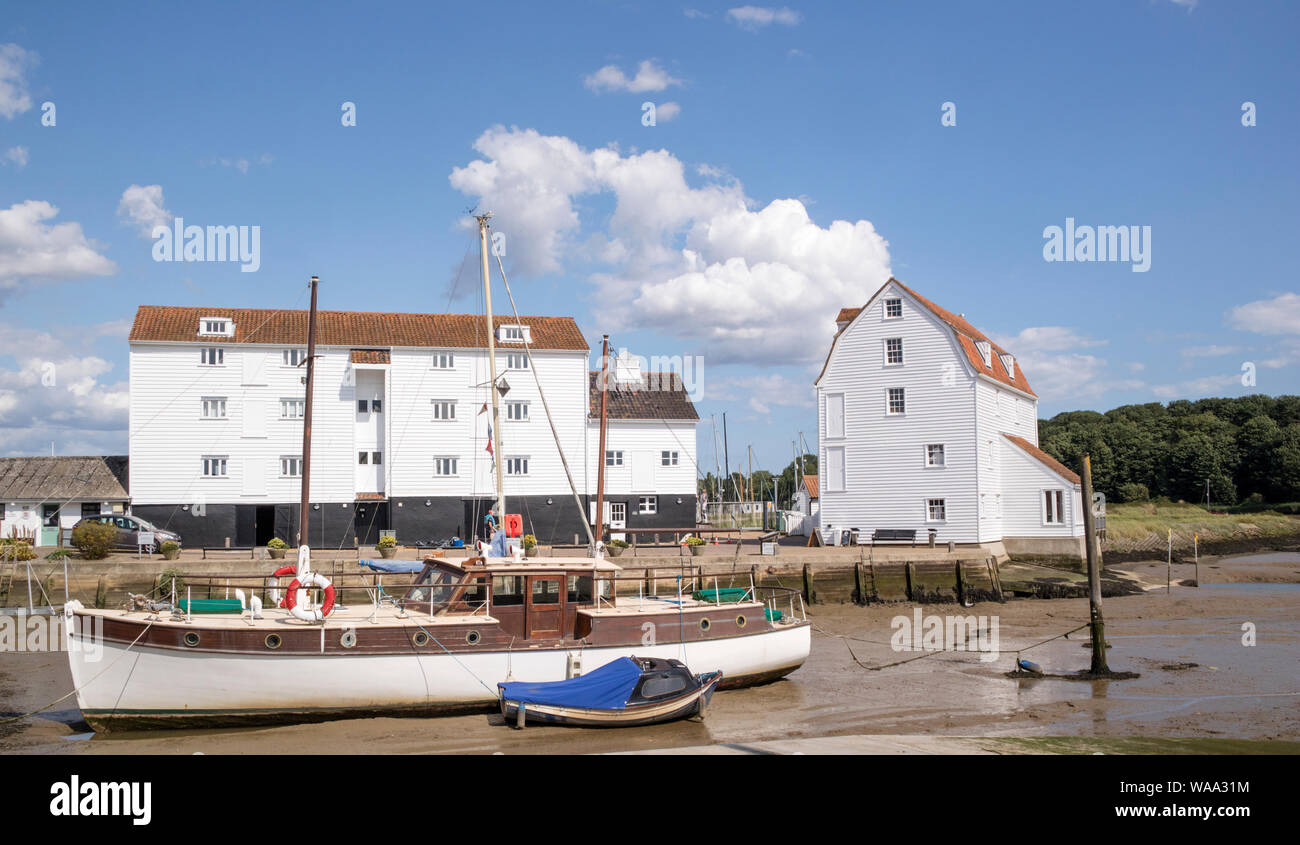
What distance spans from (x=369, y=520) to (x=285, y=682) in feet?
94.7

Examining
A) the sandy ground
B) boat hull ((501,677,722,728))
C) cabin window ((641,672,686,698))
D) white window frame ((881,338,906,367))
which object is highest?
white window frame ((881,338,906,367))

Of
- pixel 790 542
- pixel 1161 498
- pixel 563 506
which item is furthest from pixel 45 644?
pixel 1161 498

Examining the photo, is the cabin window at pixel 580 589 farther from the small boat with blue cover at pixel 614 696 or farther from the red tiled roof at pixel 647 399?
Answer: the red tiled roof at pixel 647 399

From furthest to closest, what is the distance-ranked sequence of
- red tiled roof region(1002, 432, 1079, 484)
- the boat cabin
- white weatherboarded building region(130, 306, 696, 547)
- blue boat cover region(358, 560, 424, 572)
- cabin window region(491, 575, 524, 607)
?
1. white weatherboarded building region(130, 306, 696, 547)
2. red tiled roof region(1002, 432, 1079, 484)
3. blue boat cover region(358, 560, 424, 572)
4. cabin window region(491, 575, 524, 607)
5. the boat cabin

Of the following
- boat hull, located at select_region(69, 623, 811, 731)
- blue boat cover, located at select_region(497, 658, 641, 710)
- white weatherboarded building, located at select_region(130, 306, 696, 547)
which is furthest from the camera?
white weatherboarded building, located at select_region(130, 306, 696, 547)

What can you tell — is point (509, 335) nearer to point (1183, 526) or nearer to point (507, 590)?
point (507, 590)

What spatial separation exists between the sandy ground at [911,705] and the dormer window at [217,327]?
21.7 m

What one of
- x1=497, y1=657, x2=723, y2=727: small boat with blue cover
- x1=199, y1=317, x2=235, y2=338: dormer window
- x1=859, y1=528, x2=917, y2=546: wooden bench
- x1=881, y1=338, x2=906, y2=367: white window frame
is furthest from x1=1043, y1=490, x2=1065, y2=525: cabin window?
x1=199, y1=317, x2=235, y2=338: dormer window

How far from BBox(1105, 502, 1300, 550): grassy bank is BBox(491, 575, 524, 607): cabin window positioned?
45.6 m

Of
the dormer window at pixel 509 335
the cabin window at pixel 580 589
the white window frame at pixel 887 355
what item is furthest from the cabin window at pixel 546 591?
the dormer window at pixel 509 335

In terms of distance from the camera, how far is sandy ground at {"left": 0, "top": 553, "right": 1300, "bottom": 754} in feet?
50.4

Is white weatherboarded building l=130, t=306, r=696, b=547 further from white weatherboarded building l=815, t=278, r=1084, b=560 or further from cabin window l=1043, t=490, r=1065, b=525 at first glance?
cabin window l=1043, t=490, r=1065, b=525

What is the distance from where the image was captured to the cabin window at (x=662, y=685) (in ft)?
54.4
